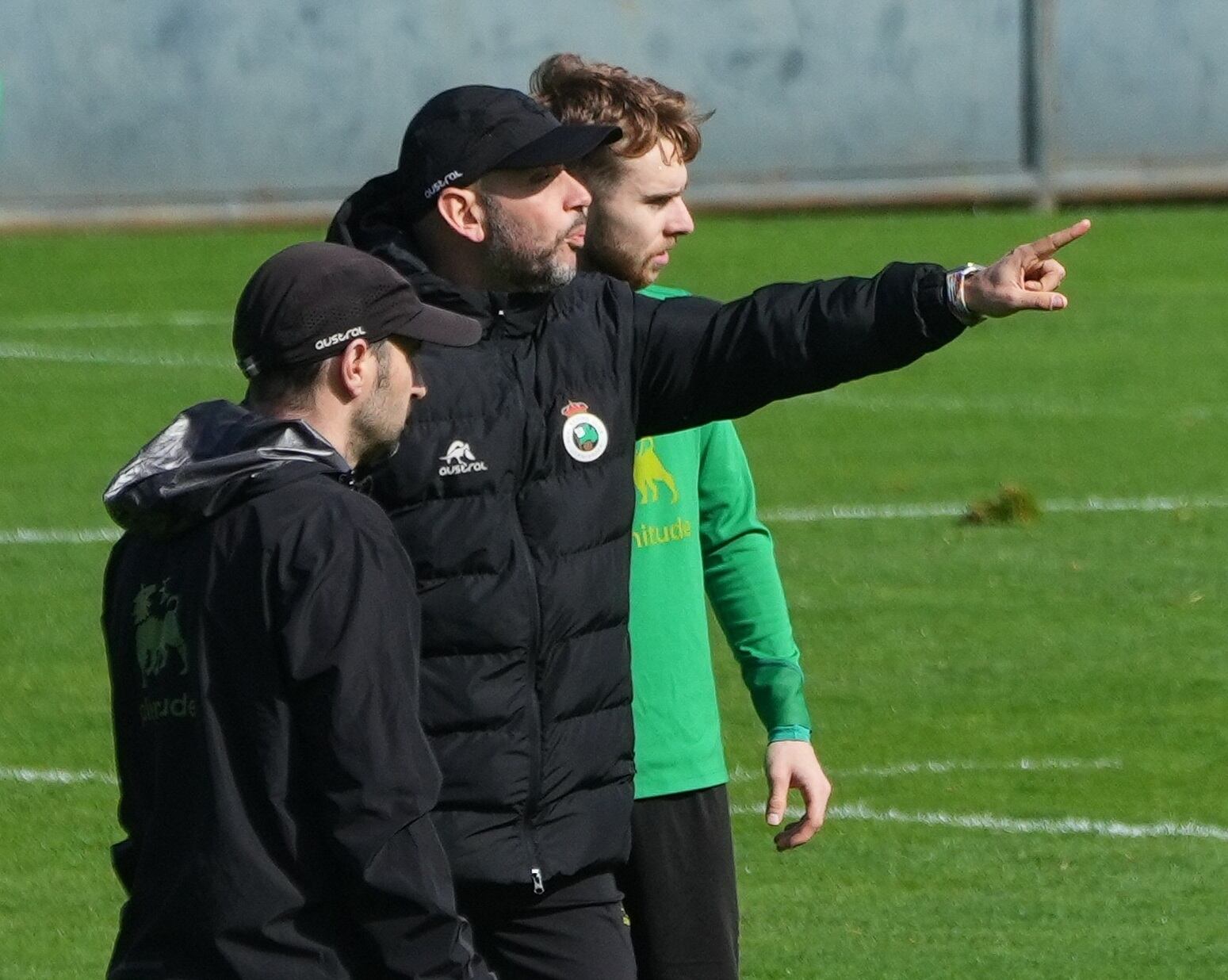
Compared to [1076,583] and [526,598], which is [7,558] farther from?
[526,598]

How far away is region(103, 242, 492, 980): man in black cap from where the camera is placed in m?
3.70

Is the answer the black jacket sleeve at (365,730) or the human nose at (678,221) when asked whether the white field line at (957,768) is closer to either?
the human nose at (678,221)

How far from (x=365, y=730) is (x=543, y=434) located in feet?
3.63

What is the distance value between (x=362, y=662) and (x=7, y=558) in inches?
342

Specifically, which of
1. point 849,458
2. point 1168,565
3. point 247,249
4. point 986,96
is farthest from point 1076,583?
point 986,96

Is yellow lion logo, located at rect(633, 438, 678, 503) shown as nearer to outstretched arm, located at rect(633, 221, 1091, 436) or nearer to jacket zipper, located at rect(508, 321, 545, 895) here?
outstretched arm, located at rect(633, 221, 1091, 436)

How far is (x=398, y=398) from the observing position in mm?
4039

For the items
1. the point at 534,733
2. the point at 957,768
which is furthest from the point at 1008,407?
the point at 534,733

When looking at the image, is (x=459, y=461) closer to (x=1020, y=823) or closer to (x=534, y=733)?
(x=534, y=733)

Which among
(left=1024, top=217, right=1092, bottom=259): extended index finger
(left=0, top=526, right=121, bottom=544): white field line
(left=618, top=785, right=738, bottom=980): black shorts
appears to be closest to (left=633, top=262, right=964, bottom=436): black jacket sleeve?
(left=1024, top=217, right=1092, bottom=259): extended index finger

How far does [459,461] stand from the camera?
182 inches

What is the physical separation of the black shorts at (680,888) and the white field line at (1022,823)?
A: 8.81ft

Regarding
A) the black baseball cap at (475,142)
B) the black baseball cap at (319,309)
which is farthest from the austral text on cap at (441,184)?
the black baseball cap at (319,309)

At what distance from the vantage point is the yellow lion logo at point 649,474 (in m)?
5.37
